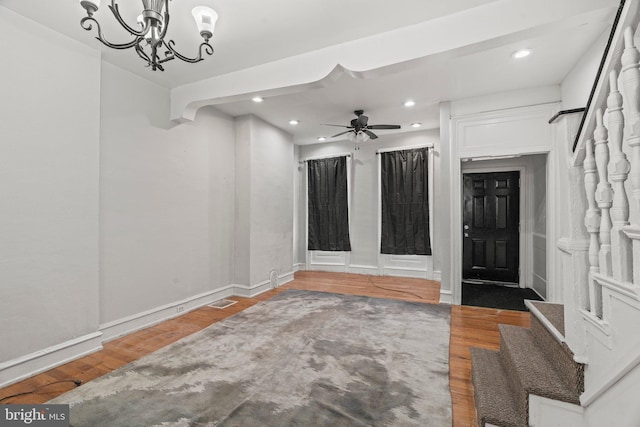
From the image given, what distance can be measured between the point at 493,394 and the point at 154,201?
3.57 m

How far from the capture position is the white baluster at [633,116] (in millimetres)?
1062

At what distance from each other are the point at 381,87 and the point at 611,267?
2951 mm

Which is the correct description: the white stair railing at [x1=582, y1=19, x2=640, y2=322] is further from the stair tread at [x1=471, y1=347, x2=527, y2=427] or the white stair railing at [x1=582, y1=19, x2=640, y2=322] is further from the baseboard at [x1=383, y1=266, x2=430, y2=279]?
the baseboard at [x1=383, y1=266, x2=430, y2=279]

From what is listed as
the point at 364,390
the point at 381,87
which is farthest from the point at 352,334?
the point at 381,87

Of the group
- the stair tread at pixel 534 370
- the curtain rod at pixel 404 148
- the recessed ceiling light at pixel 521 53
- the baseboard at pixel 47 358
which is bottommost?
the baseboard at pixel 47 358

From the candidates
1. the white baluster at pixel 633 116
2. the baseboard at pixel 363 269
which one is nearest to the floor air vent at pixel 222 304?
the baseboard at pixel 363 269

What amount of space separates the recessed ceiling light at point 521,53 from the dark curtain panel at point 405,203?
2536 mm

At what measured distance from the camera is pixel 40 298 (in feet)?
7.70

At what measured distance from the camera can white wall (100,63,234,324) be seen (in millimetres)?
2932

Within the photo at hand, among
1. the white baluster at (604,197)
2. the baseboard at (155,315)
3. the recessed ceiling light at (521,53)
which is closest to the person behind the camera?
the white baluster at (604,197)

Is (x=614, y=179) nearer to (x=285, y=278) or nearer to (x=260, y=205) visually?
(x=260, y=205)

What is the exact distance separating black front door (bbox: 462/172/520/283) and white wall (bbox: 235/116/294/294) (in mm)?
3400

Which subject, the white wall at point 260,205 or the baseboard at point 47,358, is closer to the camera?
the baseboard at point 47,358

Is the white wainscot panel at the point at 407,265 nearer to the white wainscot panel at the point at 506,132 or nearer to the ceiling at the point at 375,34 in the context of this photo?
the white wainscot panel at the point at 506,132
